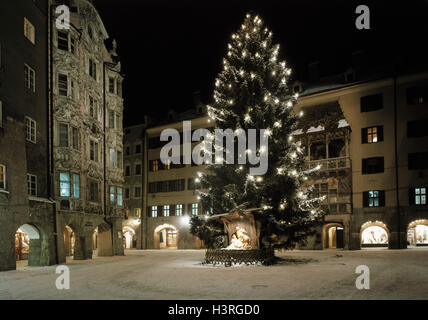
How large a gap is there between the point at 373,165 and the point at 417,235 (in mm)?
7516

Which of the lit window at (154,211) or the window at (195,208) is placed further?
the lit window at (154,211)

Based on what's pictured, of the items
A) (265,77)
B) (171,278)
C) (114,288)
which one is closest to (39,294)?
(114,288)

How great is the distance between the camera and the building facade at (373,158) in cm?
3841

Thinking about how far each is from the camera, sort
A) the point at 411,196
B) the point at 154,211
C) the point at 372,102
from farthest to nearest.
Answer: the point at 154,211, the point at 372,102, the point at 411,196

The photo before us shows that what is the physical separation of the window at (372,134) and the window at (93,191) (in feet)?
78.5

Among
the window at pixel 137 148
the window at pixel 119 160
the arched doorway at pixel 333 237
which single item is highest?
the window at pixel 137 148

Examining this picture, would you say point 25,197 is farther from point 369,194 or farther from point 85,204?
point 369,194

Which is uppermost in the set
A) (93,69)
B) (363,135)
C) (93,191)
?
(93,69)

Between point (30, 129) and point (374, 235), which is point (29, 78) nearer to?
point (30, 129)

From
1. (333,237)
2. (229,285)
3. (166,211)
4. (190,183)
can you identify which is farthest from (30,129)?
(333,237)

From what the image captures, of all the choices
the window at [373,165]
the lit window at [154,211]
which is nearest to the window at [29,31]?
the window at [373,165]

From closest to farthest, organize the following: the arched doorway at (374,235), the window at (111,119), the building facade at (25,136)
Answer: the building facade at (25,136)
the window at (111,119)
the arched doorway at (374,235)

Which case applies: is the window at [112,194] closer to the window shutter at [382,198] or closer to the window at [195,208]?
the window at [195,208]

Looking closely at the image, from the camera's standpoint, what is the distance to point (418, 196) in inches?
1494
